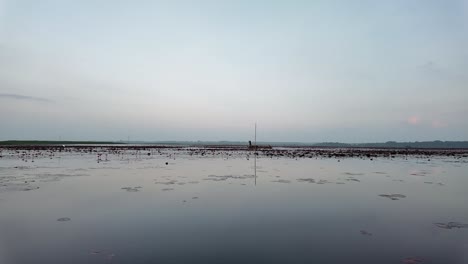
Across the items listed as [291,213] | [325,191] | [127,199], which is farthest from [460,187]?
[127,199]

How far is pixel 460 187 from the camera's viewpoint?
56.5ft

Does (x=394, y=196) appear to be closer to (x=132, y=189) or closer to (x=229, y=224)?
(x=229, y=224)

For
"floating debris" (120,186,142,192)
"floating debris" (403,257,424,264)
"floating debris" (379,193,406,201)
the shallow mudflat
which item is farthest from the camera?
"floating debris" (120,186,142,192)

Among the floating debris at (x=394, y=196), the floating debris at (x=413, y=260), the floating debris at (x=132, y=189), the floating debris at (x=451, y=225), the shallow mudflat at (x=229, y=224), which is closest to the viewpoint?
the floating debris at (x=413, y=260)

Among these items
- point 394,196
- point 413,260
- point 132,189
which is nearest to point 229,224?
point 413,260

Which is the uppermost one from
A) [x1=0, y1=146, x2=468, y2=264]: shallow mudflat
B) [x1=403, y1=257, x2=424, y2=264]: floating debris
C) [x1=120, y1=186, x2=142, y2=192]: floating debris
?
[x1=120, y1=186, x2=142, y2=192]: floating debris

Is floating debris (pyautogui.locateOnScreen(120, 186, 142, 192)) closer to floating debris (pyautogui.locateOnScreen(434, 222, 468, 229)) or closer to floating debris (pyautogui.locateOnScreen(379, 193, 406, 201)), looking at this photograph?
floating debris (pyautogui.locateOnScreen(379, 193, 406, 201))

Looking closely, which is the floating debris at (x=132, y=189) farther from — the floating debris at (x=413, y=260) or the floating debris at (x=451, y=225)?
the floating debris at (x=451, y=225)

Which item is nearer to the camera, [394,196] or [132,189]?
[394,196]

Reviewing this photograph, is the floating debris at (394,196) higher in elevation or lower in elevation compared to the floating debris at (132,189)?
lower

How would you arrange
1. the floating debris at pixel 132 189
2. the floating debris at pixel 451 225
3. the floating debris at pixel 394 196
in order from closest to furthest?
the floating debris at pixel 451 225, the floating debris at pixel 394 196, the floating debris at pixel 132 189

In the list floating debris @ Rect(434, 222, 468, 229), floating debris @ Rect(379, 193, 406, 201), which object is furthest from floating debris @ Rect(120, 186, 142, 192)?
floating debris @ Rect(434, 222, 468, 229)

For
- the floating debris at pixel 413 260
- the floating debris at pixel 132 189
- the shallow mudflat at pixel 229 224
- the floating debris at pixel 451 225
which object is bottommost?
the floating debris at pixel 413 260

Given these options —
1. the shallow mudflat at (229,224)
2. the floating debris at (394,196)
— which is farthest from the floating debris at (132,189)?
the floating debris at (394,196)
